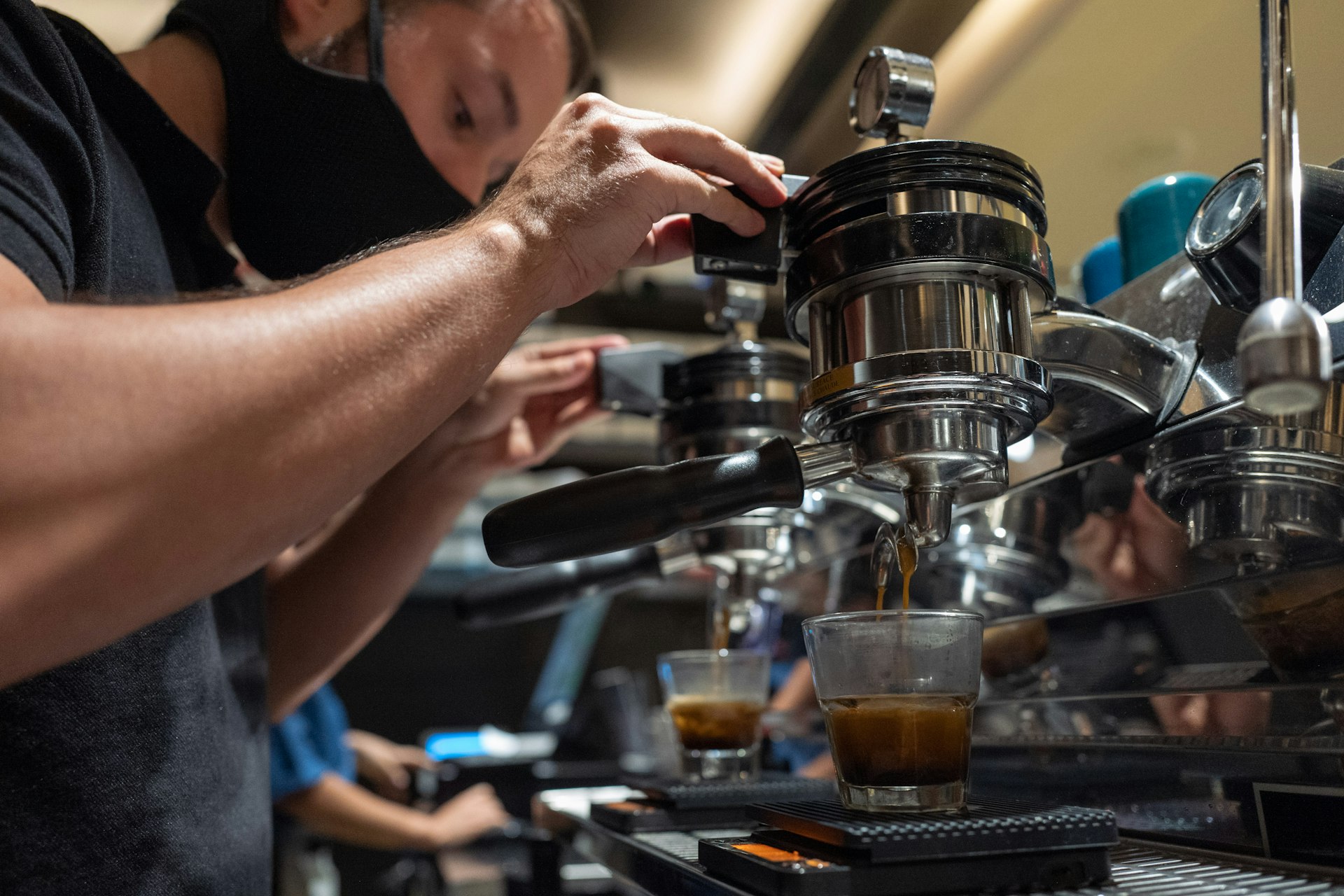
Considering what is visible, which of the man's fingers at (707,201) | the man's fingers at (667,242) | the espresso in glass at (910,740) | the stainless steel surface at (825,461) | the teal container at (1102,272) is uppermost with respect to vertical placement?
the teal container at (1102,272)

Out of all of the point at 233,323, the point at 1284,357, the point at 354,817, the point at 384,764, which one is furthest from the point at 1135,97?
the point at 384,764

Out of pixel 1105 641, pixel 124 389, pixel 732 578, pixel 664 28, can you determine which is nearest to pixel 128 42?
pixel 664 28

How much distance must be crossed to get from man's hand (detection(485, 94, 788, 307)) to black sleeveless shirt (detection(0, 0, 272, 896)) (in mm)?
190

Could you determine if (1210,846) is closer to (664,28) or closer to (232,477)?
(232,477)

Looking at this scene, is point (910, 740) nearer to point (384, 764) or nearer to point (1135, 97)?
point (1135, 97)

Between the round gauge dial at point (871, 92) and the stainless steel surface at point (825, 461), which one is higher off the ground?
the round gauge dial at point (871, 92)

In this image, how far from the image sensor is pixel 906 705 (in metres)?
0.49

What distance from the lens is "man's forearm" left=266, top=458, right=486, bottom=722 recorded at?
957 mm

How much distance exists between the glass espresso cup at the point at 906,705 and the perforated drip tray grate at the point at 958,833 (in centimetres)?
3

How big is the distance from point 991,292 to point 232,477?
36 cm

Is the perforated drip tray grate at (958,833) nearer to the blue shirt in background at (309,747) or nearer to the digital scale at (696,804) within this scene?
the digital scale at (696,804)

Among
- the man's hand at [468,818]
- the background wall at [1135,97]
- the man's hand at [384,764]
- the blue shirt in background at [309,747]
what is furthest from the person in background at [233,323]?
the man's hand at [384,764]

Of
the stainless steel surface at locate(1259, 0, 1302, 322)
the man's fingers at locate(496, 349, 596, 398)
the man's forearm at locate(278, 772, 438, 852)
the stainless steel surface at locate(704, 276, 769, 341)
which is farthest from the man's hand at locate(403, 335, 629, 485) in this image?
the man's forearm at locate(278, 772, 438, 852)

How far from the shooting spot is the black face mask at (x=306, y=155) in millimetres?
705
